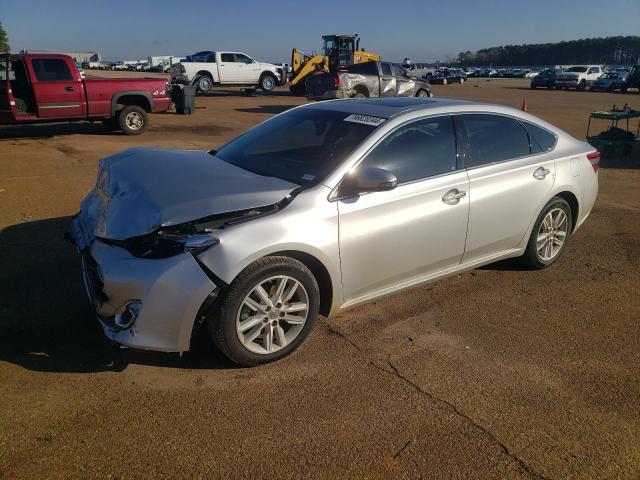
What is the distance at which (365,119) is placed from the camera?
402cm

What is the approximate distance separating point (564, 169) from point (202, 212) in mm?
3506

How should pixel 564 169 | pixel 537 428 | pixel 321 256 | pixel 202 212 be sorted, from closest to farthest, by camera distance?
pixel 537 428 < pixel 202 212 < pixel 321 256 < pixel 564 169

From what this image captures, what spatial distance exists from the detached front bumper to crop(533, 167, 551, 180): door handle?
10.2 feet

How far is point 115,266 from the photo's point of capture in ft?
9.91

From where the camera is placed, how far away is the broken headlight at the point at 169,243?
299 centimetres

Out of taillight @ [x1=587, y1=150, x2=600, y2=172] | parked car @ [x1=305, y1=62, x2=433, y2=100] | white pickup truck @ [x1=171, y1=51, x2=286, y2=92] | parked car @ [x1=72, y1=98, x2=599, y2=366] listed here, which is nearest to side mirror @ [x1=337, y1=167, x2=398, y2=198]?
parked car @ [x1=72, y1=98, x2=599, y2=366]

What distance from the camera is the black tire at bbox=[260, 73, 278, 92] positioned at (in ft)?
93.5

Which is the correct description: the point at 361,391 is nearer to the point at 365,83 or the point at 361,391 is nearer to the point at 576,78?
the point at 365,83

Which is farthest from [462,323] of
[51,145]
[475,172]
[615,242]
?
[51,145]

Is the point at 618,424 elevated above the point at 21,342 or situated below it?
below

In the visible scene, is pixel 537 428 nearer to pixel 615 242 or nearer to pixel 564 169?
pixel 564 169

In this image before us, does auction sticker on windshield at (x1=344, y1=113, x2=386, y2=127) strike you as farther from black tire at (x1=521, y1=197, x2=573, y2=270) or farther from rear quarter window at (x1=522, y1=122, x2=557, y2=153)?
black tire at (x1=521, y1=197, x2=573, y2=270)

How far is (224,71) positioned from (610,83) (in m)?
28.4

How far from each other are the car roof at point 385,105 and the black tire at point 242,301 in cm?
148
